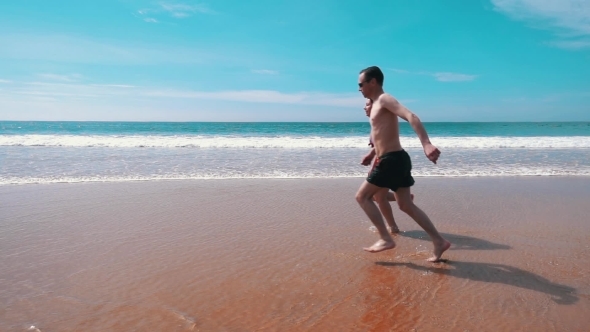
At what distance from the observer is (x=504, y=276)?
11.0 ft

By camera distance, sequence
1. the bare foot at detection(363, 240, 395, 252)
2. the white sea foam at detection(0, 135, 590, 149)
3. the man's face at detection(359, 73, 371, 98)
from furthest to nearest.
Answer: the white sea foam at detection(0, 135, 590, 149) → the bare foot at detection(363, 240, 395, 252) → the man's face at detection(359, 73, 371, 98)

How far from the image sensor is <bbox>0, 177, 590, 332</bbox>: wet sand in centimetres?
Answer: 262

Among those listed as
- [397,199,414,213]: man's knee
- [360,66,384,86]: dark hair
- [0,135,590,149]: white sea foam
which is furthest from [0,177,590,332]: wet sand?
[0,135,590,149]: white sea foam

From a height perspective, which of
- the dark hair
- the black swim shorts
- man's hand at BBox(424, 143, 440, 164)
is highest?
the dark hair

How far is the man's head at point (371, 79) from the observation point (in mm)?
3496

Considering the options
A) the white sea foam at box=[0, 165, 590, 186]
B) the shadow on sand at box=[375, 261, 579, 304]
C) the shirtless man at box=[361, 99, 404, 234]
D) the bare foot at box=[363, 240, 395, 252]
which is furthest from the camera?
the white sea foam at box=[0, 165, 590, 186]

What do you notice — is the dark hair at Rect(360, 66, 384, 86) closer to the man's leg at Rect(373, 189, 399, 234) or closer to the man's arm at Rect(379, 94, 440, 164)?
the man's arm at Rect(379, 94, 440, 164)

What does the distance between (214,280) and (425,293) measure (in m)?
1.70

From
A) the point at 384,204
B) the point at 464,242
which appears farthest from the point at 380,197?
the point at 464,242

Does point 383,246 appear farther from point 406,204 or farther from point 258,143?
point 258,143

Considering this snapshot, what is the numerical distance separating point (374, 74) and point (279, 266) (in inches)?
76.9

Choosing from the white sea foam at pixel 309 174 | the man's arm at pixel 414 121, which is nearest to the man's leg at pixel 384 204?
the man's arm at pixel 414 121

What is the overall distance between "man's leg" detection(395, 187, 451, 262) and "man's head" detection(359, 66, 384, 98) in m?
0.95

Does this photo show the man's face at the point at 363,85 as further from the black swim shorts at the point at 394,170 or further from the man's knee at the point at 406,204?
the man's knee at the point at 406,204
